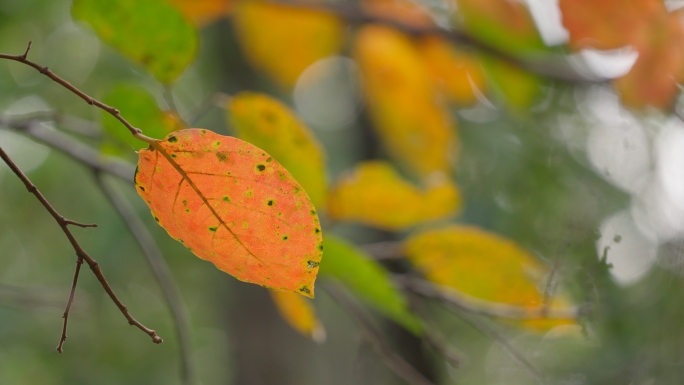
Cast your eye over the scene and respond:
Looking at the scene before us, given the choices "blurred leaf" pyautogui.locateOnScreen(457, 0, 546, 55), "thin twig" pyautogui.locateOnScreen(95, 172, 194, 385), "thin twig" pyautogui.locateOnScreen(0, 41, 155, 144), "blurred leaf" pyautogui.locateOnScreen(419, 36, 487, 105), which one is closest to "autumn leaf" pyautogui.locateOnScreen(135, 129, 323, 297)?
"thin twig" pyautogui.locateOnScreen(0, 41, 155, 144)

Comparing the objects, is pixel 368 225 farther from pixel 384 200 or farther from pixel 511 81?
pixel 384 200

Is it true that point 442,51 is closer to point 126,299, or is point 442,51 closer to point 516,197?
point 516,197

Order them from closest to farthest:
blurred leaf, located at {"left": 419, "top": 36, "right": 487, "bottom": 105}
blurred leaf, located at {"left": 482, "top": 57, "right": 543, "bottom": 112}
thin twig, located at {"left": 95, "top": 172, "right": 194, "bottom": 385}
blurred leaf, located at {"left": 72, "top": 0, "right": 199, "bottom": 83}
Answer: blurred leaf, located at {"left": 72, "top": 0, "right": 199, "bottom": 83} → thin twig, located at {"left": 95, "top": 172, "right": 194, "bottom": 385} → blurred leaf, located at {"left": 482, "top": 57, "right": 543, "bottom": 112} → blurred leaf, located at {"left": 419, "top": 36, "right": 487, "bottom": 105}

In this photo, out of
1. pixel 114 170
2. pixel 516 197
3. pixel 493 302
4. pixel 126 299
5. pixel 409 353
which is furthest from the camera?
pixel 126 299

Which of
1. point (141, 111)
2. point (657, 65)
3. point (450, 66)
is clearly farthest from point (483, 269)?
point (450, 66)

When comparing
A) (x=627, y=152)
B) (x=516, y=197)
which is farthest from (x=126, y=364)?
(x=627, y=152)

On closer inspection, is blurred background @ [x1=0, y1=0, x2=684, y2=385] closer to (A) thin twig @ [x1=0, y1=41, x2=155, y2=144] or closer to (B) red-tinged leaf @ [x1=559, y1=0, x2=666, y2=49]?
(B) red-tinged leaf @ [x1=559, y1=0, x2=666, y2=49]
